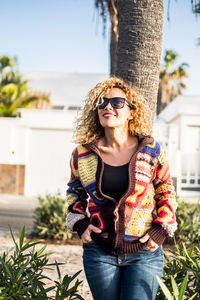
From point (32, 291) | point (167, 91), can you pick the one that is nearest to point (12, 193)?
point (32, 291)

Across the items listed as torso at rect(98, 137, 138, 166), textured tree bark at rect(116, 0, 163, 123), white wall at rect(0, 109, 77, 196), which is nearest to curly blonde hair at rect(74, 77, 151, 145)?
torso at rect(98, 137, 138, 166)

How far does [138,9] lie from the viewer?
4.56 m

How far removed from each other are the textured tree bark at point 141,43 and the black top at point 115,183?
7.00 ft

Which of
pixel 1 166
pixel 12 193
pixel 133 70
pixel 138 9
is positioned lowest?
pixel 12 193

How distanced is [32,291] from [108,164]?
0.92 metres

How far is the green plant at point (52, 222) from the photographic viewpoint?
648 cm

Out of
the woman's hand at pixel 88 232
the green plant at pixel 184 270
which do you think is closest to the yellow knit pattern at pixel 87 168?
the woman's hand at pixel 88 232

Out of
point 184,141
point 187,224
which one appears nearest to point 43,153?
point 184,141

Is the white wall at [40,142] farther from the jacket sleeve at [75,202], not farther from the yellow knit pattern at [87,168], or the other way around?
the yellow knit pattern at [87,168]

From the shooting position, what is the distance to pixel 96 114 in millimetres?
2934

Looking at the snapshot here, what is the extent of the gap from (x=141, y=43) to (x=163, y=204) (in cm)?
250

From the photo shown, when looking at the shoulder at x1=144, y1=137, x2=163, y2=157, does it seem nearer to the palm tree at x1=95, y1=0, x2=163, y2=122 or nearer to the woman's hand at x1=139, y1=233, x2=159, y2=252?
the woman's hand at x1=139, y1=233, x2=159, y2=252

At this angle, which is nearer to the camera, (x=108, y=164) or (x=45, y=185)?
(x=108, y=164)

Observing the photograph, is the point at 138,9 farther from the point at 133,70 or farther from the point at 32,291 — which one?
the point at 32,291
